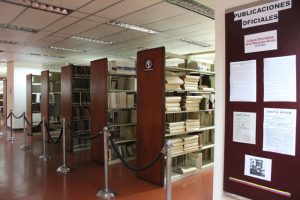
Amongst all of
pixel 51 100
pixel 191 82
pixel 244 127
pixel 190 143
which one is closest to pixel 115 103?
Result: pixel 191 82

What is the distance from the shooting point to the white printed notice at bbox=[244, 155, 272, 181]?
2.07 metres

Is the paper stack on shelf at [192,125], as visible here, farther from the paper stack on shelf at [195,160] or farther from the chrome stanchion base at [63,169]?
the chrome stanchion base at [63,169]

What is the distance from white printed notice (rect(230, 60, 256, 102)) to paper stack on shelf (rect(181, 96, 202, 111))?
252 centimetres

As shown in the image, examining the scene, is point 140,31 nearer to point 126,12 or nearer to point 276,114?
point 126,12

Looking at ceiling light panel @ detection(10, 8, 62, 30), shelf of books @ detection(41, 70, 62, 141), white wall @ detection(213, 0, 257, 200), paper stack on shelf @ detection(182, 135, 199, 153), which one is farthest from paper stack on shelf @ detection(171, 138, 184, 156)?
shelf of books @ detection(41, 70, 62, 141)

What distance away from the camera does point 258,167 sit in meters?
2.14

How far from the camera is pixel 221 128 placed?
7.93ft

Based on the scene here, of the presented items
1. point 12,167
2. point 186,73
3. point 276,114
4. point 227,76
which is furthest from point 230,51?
point 12,167

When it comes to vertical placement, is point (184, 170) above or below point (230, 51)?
below

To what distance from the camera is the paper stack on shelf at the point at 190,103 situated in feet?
15.8

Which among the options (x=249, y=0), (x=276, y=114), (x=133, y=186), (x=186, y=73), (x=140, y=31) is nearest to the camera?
(x=276, y=114)

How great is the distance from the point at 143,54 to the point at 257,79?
111 inches

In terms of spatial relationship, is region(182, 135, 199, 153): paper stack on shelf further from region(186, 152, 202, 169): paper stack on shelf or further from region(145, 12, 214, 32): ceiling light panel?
region(145, 12, 214, 32): ceiling light panel

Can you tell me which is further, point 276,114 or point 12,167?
point 12,167
